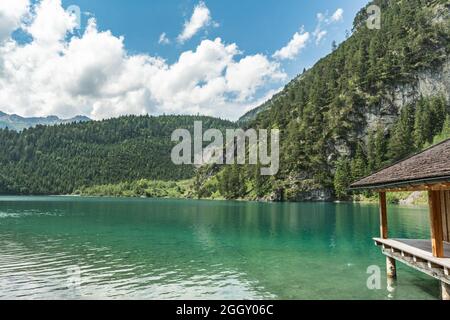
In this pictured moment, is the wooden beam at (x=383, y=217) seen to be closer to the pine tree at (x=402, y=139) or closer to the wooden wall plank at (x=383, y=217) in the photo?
the wooden wall plank at (x=383, y=217)

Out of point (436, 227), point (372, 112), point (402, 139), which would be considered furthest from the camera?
point (372, 112)

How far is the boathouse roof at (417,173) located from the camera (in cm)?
1420

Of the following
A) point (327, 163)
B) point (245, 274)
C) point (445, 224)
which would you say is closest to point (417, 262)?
point (445, 224)

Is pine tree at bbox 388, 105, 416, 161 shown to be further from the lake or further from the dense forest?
the lake

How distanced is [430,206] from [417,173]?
1.54m

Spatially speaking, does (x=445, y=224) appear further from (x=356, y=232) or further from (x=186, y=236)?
(x=186, y=236)

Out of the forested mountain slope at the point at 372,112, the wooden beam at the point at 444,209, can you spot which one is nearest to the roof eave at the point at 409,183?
the wooden beam at the point at 444,209

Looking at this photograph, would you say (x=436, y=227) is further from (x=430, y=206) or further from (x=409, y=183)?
(x=409, y=183)

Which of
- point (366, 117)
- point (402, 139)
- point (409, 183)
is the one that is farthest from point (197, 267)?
point (366, 117)

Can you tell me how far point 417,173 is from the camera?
16.1 meters

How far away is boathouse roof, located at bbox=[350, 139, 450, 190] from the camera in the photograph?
46.6ft

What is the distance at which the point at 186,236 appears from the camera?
1704 inches

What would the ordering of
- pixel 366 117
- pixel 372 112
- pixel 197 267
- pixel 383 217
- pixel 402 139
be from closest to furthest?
pixel 383 217
pixel 197 267
pixel 402 139
pixel 372 112
pixel 366 117

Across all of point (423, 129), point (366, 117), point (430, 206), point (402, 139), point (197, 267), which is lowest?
point (197, 267)
